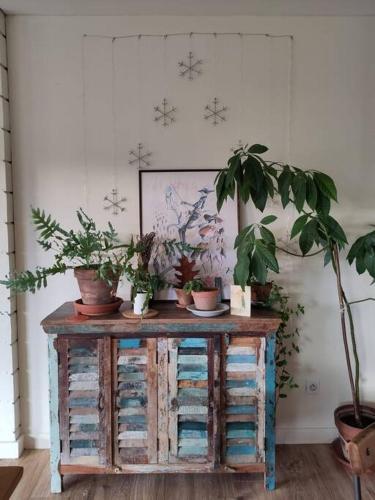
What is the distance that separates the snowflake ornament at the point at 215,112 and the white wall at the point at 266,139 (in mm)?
166

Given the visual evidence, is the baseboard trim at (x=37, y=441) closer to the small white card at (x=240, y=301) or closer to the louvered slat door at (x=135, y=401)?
the louvered slat door at (x=135, y=401)

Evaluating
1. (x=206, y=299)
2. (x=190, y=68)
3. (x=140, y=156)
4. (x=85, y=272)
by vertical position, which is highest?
(x=190, y=68)

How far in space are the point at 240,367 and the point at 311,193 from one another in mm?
891

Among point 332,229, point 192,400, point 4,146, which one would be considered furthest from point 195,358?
point 4,146

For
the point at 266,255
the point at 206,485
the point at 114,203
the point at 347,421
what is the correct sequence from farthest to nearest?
the point at 114,203 → the point at 347,421 → the point at 206,485 → the point at 266,255

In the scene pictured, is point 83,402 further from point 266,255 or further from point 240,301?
point 266,255

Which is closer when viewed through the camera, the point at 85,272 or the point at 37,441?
the point at 85,272

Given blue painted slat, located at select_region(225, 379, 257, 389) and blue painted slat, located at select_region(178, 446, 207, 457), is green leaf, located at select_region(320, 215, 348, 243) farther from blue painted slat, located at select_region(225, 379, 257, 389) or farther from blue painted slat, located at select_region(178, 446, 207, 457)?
blue painted slat, located at select_region(178, 446, 207, 457)

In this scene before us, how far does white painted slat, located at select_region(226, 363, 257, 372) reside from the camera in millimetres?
1669

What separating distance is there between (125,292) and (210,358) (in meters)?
0.67

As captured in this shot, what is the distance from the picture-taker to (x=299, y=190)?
5.15ft

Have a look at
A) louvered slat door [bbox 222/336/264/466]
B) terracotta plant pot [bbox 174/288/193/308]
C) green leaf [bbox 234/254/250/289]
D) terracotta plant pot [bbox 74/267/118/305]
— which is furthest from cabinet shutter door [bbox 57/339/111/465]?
green leaf [bbox 234/254/250/289]

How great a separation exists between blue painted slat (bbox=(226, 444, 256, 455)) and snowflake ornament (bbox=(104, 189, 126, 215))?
1383 mm

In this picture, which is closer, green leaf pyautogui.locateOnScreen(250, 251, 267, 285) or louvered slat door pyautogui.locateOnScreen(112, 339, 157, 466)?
green leaf pyautogui.locateOnScreen(250, 251, 267, 285)
